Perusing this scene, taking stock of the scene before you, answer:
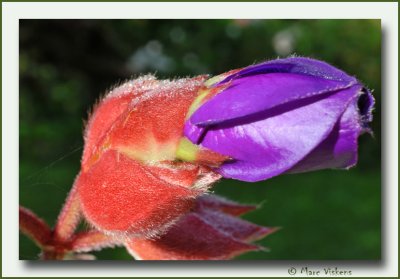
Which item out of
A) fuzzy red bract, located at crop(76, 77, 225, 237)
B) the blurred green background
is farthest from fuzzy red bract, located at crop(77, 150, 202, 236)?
the blurred green background

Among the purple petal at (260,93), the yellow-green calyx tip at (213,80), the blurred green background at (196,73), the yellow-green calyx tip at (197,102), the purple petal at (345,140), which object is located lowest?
the purple petal at (345,140)

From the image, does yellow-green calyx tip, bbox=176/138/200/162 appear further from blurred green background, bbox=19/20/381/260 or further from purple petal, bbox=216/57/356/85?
blurred green background, bbox=19/20/381/260

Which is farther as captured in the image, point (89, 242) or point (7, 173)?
point (7, 173)

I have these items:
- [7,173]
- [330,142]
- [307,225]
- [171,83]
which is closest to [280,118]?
[330,142]

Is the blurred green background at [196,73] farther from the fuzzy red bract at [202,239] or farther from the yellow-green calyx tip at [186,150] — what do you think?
the yellow-green calyx tip at [186,150]

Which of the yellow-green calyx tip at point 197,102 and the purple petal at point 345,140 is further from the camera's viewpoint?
the yellow-green calyx tip at point 197,102

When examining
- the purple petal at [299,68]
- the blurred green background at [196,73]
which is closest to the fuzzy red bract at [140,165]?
the purple petal at [299,68]

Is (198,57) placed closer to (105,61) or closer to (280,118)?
(105,61)

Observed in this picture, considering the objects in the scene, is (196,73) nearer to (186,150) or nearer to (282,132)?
(186,150)
